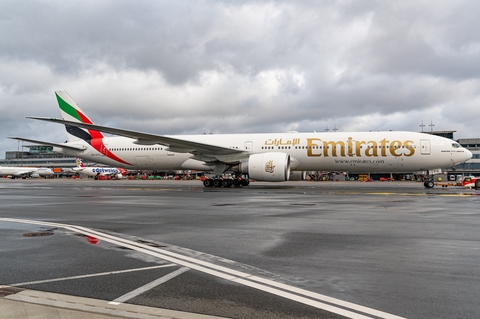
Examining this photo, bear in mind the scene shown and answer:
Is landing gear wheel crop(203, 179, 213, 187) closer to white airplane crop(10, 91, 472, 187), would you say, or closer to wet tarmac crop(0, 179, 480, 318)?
white airplane crop(10, 91, 472, 187)

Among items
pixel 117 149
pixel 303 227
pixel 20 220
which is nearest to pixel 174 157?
pixel 117 149

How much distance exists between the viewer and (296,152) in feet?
93.1

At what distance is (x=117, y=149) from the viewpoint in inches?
1325

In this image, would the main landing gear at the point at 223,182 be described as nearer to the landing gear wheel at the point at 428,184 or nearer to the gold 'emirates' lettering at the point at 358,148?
the gold 'emirates' lettering at the point at 358,148

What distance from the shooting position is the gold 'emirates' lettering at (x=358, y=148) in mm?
26484

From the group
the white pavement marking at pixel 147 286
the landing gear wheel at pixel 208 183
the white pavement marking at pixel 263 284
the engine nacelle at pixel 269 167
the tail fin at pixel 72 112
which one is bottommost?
the white pavement marking at pixel 147 286

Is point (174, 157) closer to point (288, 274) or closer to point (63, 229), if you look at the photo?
point (63, 229)

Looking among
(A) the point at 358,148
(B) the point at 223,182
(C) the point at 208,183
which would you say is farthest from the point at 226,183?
(A) the point at 358,148

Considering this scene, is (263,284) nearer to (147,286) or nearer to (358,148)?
(147,286)

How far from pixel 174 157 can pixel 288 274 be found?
27878 mm

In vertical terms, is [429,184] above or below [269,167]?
below

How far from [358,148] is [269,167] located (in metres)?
6.38

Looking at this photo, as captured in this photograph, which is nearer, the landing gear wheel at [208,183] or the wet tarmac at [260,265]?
the wet tarmac at [260,265]

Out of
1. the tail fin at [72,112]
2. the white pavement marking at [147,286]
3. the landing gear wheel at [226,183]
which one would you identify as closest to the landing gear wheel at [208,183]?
the landing gear wheel at [226,183]
